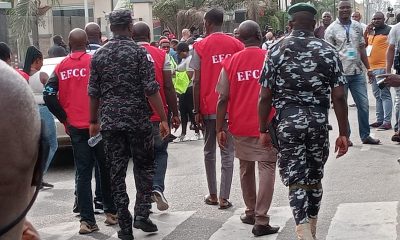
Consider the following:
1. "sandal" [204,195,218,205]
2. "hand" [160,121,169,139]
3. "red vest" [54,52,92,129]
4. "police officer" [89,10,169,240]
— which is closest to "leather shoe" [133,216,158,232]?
"police officer" [89,10,169,240]

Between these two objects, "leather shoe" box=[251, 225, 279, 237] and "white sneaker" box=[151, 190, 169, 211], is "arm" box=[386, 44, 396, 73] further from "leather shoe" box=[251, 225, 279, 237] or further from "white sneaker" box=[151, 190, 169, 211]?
"leather shoe" box=[251, 225, 279, 237]

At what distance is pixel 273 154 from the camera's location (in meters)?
6.82

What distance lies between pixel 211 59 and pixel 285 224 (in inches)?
75.2

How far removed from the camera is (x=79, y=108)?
287 inches

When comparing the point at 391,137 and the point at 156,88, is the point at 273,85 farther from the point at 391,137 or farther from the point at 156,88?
the point at 391,137

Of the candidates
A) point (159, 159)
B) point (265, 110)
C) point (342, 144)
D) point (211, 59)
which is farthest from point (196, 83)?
point (342, 144)

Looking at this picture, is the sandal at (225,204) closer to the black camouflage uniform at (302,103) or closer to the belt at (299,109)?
the black camouflage uniform at (302,103)

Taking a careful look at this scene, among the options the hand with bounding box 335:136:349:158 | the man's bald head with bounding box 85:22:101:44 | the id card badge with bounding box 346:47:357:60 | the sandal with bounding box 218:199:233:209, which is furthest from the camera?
the id card badge with bounding box 346:47:357:60

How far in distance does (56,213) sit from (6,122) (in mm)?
6765

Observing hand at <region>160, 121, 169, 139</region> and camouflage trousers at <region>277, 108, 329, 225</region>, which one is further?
hand at <region>160, 121, 169, 139</region>

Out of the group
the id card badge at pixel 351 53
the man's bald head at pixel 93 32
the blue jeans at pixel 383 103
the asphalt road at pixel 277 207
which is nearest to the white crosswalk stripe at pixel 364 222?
the asphalt road at pixel 277 207

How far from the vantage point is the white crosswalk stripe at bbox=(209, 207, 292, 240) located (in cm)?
671

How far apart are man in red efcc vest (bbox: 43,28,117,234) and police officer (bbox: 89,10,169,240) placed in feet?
2.09

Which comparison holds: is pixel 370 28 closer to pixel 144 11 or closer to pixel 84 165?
pixel 84 165
